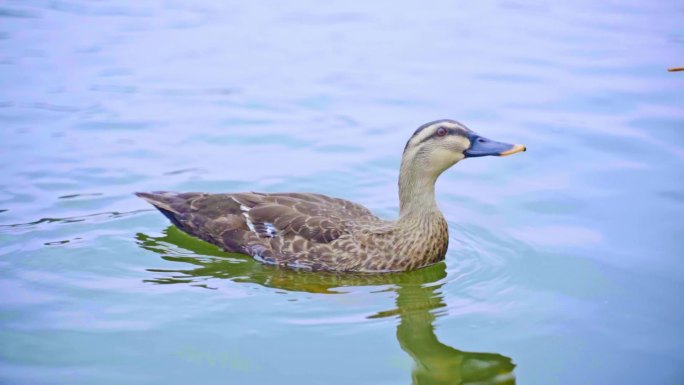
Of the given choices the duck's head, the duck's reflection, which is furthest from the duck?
the duck's reflection

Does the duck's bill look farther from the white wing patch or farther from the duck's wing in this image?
the white wing patch

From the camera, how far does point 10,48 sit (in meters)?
13.6

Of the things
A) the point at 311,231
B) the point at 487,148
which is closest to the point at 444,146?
the point at 487,148

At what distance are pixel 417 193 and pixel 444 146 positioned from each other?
1.76 ft

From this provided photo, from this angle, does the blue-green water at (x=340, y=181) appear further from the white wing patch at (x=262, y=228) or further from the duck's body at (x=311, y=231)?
the white wing patch at (x=262, y=228)

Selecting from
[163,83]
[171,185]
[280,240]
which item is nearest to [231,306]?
[280,240]

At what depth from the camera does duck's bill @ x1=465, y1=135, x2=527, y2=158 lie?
8141mm

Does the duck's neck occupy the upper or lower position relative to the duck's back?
upper

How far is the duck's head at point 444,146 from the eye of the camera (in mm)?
8289

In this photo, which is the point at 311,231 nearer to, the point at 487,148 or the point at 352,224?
the point at 352,224

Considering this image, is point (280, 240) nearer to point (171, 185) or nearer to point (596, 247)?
point (171, 185)

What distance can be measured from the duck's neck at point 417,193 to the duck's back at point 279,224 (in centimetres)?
30

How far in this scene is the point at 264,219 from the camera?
8.76m

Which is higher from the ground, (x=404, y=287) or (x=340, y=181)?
(x=340, y=181)
